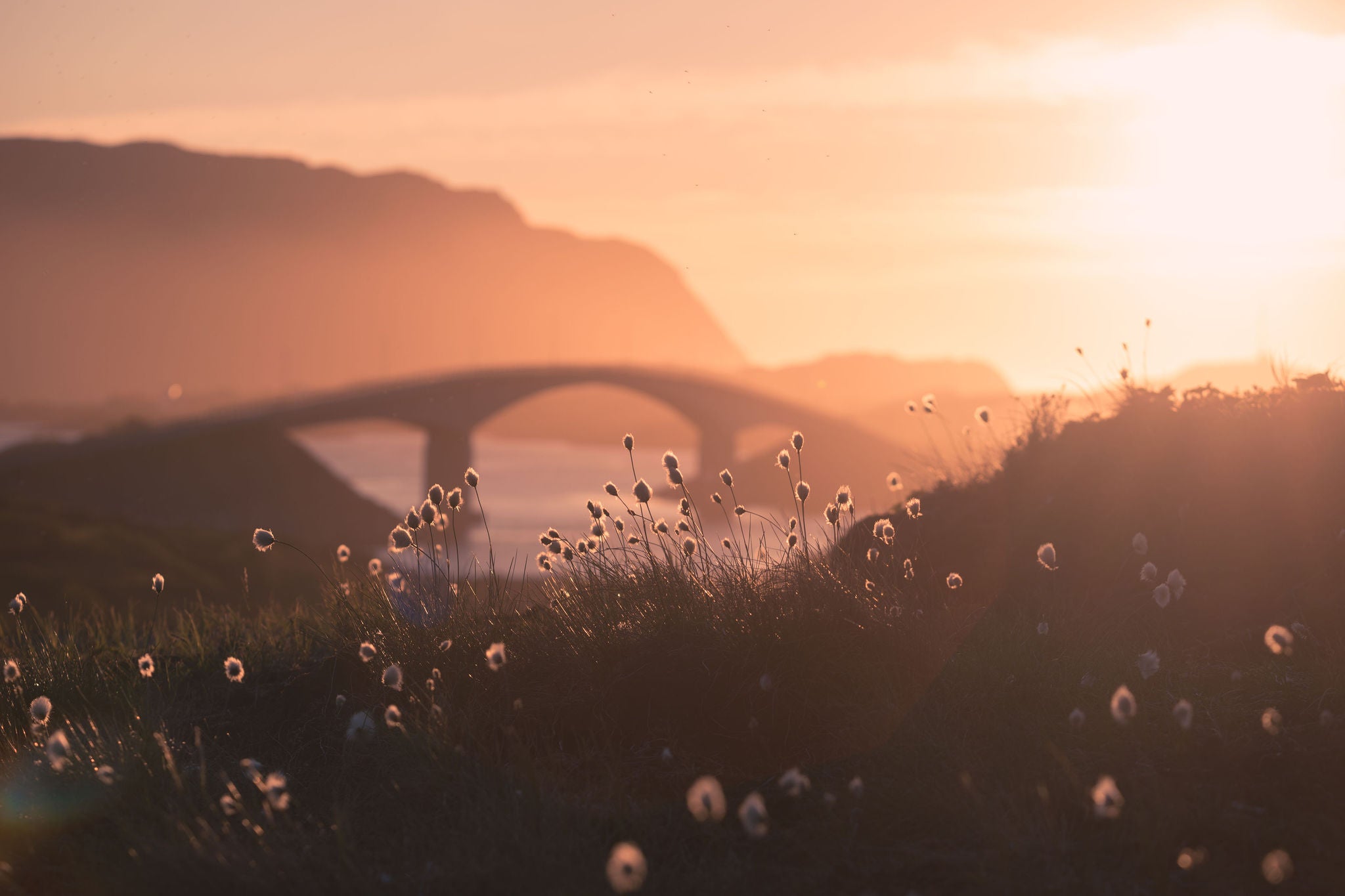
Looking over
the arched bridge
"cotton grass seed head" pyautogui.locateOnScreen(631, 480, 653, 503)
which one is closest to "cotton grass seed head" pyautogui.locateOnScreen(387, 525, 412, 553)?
"cotton grass seed head" pyautogui.locateOnScreen(631, 480, 653, 503)

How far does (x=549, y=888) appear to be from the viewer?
16.4 ft

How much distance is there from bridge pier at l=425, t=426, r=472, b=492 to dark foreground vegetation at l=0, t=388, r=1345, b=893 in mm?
83757

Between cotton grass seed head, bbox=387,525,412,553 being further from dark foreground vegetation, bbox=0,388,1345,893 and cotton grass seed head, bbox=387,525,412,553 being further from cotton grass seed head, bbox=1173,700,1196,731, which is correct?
cotton grass seed head, bbox=1173,700,1196,731

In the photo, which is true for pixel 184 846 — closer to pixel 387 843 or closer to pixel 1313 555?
pixel 387 843

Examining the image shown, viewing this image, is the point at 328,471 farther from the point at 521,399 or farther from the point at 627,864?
the point at 627,864

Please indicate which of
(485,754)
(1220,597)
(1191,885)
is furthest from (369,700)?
(1220,597)

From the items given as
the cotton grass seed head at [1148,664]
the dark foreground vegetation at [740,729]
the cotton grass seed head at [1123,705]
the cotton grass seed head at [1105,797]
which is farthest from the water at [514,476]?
the cotton grass seed head at [1105,797]

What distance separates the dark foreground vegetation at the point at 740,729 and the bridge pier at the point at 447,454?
83757 millimetres

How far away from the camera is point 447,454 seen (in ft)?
307

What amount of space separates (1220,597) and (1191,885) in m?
4.82

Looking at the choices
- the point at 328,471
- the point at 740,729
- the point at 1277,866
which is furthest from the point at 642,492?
the point at 328,471

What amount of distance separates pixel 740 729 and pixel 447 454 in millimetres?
89114

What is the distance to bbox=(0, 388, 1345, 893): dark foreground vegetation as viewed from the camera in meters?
5.20

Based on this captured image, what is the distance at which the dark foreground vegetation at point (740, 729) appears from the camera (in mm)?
5203
